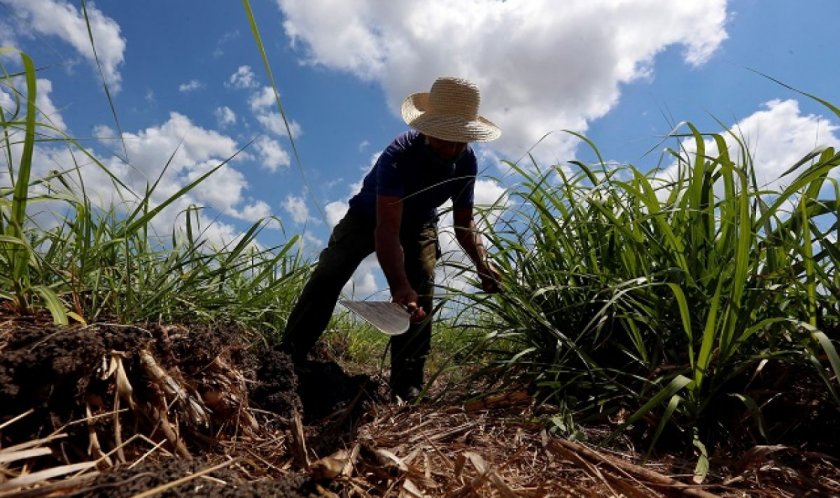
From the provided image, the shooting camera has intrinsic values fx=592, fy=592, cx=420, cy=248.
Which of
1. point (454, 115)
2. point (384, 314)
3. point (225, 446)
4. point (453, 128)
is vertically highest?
point (454, 115)

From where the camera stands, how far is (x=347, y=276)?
2936mm

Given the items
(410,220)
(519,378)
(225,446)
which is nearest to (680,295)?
(519,378)

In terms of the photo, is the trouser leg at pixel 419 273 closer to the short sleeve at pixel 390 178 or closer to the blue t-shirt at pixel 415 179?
the blue t-shirt at pixel 415 179

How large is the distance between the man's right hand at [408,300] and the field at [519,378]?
0.17 m

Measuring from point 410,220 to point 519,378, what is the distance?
1211 mm

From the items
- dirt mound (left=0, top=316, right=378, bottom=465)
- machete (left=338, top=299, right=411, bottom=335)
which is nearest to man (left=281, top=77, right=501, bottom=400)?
machete (left=338, top=299, right=411, bottom=335)

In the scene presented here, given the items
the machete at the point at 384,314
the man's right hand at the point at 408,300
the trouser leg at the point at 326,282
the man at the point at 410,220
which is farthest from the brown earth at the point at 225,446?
the trouser leg at the point at 326,282

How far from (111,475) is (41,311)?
0.89 meters

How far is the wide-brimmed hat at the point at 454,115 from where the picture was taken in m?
2.48

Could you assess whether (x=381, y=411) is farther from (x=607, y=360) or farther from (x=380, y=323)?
(x=607, y=360)

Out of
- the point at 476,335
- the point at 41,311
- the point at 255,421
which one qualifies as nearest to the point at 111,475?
the point at 255,421

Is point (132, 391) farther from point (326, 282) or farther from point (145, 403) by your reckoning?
point (326, 282)

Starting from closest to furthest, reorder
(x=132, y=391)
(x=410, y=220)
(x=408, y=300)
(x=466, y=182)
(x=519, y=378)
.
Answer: (x=132, y=391), (x=519, y=378), (x=408, y=300), (x=466, y=182), (x=410, y=220)

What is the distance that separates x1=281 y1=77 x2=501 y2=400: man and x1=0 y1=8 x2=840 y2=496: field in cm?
42
